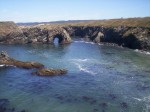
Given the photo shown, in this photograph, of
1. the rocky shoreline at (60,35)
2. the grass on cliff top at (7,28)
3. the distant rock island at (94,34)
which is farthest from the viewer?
the grass on cliff top at (7,28)

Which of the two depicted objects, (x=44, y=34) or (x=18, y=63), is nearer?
(x=18, y=63)

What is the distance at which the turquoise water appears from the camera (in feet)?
134

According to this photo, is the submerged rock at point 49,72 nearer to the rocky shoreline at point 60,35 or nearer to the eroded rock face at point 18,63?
the eroded rock face at point 18,63

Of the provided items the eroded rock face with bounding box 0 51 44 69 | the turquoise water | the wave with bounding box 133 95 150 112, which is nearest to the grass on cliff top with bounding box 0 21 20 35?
the eroded rock face with bounding box 0 51 44 69

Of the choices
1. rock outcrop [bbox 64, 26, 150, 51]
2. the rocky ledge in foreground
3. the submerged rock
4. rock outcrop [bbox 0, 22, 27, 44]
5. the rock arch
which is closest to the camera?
Answer: the submerged rock

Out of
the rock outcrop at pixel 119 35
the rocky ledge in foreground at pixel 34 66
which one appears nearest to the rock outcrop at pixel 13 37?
the rock outcrop at pixel 119 35

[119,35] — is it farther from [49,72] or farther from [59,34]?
[49,72]

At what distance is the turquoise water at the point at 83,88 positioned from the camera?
40781 mm

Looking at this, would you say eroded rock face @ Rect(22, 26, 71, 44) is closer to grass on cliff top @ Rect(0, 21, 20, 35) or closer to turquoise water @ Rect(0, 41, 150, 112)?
grass on cliff top @ Rect(0, 21, 20, 35)

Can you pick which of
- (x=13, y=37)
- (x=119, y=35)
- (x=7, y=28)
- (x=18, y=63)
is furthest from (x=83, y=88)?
(x=7, y=28)

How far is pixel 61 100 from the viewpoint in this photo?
43219 mm

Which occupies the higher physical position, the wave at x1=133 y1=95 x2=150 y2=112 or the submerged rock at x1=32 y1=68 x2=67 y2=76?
the wave at x1=133 y1=95 x2=150 y2=112

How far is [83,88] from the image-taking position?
49719mm

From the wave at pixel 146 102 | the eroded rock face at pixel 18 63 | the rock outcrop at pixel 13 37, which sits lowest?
the rock outcrop at pixel 13 37
